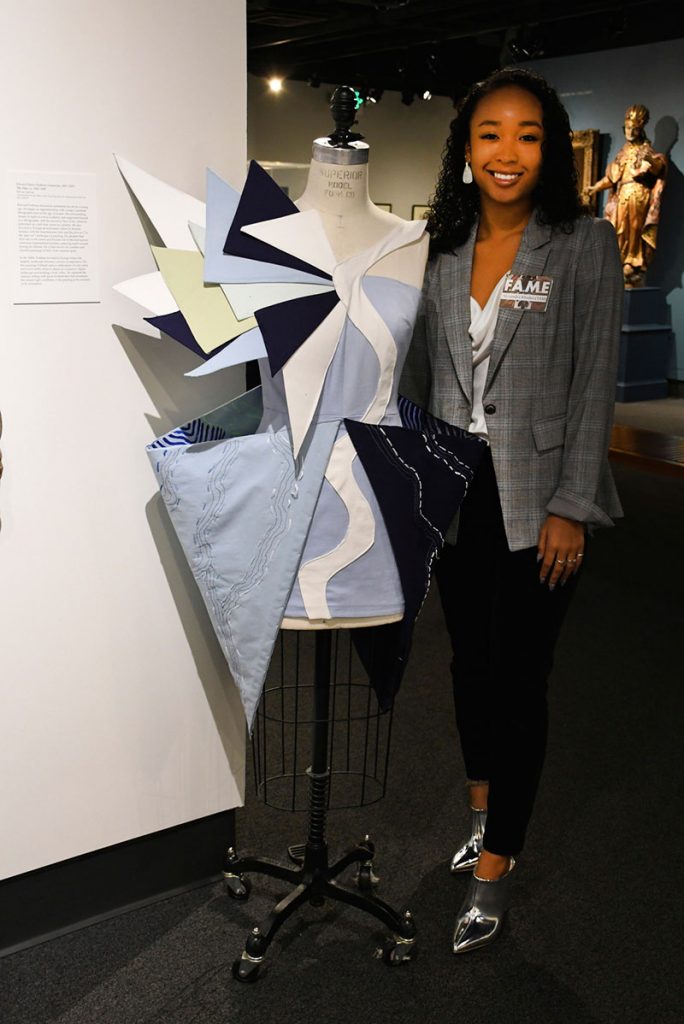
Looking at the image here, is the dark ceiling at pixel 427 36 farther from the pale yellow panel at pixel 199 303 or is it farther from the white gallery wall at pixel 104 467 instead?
the pale yellow panel at pixel 199 303

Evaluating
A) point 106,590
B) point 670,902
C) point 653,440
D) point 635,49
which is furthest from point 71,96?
point 635,49

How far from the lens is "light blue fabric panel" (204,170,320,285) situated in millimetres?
1702

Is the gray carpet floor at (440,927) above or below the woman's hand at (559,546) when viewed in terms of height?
below

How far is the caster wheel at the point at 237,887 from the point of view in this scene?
225 cm

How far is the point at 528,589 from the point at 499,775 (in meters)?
0.40

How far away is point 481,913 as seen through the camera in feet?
7.06

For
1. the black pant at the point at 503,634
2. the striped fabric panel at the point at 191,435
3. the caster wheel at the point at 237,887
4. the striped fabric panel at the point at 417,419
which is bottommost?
the caster wheel at the point at 237,887

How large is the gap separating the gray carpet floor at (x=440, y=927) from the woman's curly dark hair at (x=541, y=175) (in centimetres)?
140

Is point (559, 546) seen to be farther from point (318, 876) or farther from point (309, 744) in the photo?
point (309, 744)

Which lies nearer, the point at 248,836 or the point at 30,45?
the point at 30,45

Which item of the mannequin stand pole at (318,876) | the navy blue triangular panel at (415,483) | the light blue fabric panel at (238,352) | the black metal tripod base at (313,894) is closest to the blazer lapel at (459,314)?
the navy blue triangular panel at (415,483)

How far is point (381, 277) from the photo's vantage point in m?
1.79

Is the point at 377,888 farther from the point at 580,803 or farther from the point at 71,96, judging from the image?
the point at 71,96

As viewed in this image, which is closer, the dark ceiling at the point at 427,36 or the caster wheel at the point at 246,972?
the caster wheel at the point at 246,972
